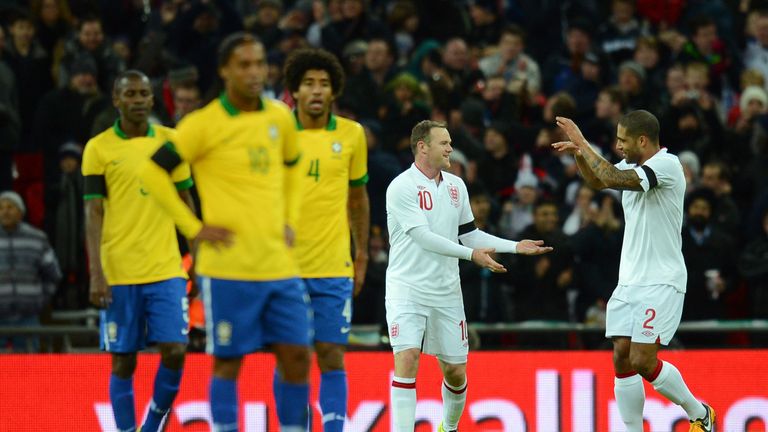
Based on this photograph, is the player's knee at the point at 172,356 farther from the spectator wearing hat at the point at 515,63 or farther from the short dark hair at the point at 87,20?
the spectator wearing hat at the point at 515,63

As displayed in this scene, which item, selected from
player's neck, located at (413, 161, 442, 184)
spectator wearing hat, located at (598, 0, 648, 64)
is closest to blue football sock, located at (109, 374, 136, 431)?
player's neck, located at (413, 161, 442, 184)

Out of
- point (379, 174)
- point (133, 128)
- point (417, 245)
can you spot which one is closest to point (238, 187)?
point (133, 128)

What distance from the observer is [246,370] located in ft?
42.4

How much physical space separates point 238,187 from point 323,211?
188cm

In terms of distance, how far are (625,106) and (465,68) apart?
2341 millimetres

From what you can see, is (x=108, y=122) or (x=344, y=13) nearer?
(x=108, y=122)

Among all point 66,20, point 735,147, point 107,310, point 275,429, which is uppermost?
point 66,20

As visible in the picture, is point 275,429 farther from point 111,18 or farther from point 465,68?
point 111,18

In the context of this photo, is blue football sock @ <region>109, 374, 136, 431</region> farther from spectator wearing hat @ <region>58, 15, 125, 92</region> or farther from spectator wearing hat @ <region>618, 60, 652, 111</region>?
spectator wearing hat @ <region>618, 60, 652, 111</region>

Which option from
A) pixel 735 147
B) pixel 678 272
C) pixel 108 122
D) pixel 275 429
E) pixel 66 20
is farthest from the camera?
pixel 66 20

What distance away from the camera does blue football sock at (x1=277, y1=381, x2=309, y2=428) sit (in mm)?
8164

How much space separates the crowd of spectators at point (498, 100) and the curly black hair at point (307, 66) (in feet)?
13.7

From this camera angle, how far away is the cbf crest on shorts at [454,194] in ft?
35.4

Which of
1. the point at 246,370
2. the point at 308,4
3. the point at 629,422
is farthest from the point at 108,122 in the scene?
the point at 629,422
